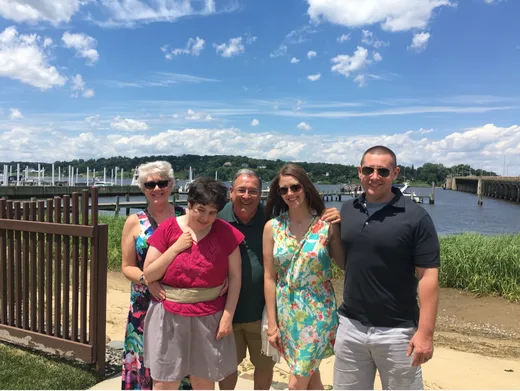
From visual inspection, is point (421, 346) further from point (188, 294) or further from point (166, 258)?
point (166, 258)

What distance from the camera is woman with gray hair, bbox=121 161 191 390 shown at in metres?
3.18

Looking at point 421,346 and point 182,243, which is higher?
point 182,243

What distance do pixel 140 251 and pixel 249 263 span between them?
0.80 metres

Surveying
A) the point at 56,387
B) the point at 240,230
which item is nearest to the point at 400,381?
the point at 240,230

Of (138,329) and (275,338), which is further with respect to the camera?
(138,329)

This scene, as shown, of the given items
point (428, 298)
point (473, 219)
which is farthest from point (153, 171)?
point (473, 219)

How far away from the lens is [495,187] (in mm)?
101875

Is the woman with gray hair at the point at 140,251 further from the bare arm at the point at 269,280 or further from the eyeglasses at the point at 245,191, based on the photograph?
the bare arm at the point at 269,280

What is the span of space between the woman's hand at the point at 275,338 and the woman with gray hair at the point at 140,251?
31.0 inches

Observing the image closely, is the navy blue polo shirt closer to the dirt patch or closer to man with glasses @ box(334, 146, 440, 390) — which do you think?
man with glasses @ box(334, 146, 440, 390)

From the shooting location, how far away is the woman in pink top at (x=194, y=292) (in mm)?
2797

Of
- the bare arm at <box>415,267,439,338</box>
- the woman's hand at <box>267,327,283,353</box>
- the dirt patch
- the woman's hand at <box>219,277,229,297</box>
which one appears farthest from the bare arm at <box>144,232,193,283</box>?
the dirt patch

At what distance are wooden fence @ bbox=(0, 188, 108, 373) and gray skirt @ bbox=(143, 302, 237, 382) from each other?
1.67m

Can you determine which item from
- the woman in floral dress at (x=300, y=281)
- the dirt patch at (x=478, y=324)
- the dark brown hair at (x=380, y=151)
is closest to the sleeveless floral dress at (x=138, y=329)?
the woman in floral dress at (x=300, y=281)
